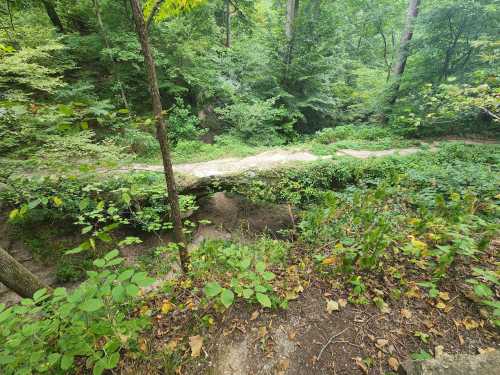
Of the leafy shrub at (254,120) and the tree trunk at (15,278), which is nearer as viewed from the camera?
the tree trunk at (15,278)

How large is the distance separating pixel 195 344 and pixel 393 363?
69.2 inches

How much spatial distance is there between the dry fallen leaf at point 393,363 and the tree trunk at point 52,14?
12.9 meters

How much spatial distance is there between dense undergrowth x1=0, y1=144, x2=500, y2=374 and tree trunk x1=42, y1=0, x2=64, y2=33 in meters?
7.96

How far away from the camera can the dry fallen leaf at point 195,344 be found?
2038 mm

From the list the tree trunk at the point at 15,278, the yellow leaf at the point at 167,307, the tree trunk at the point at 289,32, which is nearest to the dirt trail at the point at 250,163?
the tree trunk at the point at 15,278

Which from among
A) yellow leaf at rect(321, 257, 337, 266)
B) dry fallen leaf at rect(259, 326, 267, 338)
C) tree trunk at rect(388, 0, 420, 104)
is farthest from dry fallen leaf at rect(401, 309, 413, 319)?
tree trunk at rect(388, 0, 420, 104)

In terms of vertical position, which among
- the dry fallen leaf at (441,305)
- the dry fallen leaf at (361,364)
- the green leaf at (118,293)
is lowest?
the dry fallen leaf at (361,364)

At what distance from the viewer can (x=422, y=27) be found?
930 cm

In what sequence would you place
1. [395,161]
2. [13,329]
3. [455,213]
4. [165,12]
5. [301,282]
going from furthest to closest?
[395,161] < [455,213] < [301,282] < [165,12] < [13,329]

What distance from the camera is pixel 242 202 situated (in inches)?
271

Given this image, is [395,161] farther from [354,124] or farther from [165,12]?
[165,12]

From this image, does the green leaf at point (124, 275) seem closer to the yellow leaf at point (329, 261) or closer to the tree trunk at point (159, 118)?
the tree trunk at point (159, 118)

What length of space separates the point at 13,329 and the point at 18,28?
26.8ft

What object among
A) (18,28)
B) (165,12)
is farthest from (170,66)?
(165,12)
